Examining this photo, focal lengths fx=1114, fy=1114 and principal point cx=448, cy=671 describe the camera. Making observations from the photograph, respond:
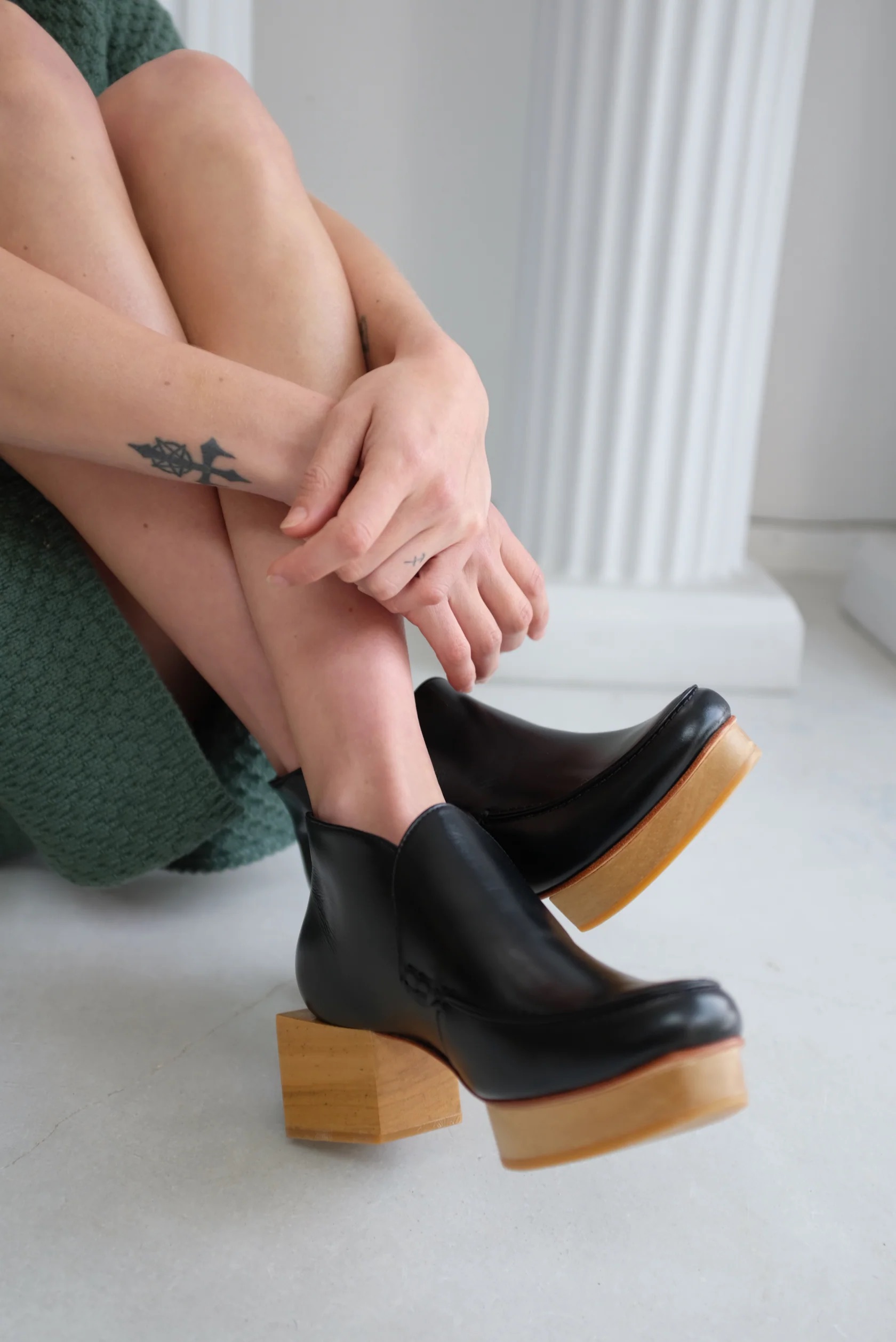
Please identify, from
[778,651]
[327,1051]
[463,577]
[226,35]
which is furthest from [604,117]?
[327,1051]

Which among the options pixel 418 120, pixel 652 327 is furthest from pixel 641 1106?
pixel 418 120

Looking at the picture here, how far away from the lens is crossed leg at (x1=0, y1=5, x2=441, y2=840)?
0.58m

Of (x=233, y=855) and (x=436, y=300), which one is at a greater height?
(x=436, y=300)

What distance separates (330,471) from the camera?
0.55 metres

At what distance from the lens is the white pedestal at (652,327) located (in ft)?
4.48

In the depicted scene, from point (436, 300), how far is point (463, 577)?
55.0 inches

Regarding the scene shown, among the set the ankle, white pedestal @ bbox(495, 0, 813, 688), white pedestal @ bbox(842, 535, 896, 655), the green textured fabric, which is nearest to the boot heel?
the ankle

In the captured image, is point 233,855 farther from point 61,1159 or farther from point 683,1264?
point 683,1264

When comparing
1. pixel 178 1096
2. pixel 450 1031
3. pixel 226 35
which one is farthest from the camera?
pixel 226 35

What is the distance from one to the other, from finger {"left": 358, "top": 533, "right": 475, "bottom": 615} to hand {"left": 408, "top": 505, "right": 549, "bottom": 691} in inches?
0.5

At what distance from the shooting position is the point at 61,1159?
578 mm

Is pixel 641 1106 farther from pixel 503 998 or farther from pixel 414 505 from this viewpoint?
pixel 414 505

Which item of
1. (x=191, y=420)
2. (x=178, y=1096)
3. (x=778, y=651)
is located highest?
(x=191, y=420)

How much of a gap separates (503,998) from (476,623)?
0.24 meters
